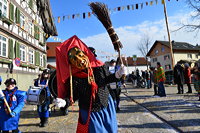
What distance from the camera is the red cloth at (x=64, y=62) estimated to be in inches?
74.8

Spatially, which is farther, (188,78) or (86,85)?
(188,78)

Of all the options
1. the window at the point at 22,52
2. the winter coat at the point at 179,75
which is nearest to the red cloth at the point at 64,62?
the winter coat at the point at 179,75

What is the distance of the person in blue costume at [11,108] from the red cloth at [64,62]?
1798mm

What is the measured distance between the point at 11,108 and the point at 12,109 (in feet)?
0.10

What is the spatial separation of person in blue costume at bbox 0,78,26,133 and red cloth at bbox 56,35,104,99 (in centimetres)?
180

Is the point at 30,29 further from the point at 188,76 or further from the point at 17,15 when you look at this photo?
the point at 188,76

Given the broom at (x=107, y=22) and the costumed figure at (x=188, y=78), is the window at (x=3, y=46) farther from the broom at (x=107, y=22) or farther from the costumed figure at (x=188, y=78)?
the costumed figure at (x=188, y=78)

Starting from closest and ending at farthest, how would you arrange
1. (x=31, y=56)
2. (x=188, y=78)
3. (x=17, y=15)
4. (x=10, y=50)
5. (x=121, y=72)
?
(x=121, y=72)
(x=188, y=78)
(x=10, y=50)
(x=17, y=15)
(x=31, y=56)

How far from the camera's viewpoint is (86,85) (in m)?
1.98

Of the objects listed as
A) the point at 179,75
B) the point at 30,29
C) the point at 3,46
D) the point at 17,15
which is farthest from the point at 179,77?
the point at 30,29

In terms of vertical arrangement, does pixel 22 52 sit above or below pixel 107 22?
above

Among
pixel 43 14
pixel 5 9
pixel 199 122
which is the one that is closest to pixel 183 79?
pixel 199 122

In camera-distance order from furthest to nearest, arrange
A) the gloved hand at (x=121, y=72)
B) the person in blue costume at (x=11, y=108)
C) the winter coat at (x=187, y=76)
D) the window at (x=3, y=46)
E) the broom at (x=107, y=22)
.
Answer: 1. the window at (x=3, y=46)
2. the winter coat at (x=187, y=76)
3. the person in blue costume at (x=11, y=108)
4. the broom at (x=107, y=22)
5. the gloved hand at (x=121, y=72)

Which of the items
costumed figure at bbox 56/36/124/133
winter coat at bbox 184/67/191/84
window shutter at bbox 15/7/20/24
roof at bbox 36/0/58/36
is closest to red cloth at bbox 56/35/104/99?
costumed figure at bbox 56/36/124/133
